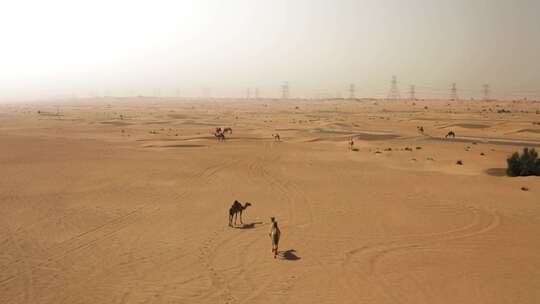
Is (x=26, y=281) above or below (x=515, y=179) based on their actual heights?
below

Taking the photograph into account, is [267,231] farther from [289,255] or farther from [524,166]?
[524,166]

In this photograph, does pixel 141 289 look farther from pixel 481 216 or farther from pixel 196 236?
pixel 481 216

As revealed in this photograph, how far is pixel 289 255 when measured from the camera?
38.2 ft

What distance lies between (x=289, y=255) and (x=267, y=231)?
2.23m

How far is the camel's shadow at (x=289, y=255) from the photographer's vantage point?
37.4 feet

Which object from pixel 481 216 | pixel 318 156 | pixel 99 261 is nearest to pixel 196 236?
pixel 99 261

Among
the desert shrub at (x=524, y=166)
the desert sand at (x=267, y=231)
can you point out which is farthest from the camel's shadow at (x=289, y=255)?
the desert shrub at (x=524, y=166)

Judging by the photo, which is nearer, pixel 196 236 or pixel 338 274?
pixel 338 274

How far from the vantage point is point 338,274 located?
1038cm

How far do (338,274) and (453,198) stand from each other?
994cm

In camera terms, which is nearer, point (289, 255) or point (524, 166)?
point (289, 255)

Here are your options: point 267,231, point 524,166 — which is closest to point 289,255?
point 267,231

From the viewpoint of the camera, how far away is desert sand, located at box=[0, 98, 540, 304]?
966cm

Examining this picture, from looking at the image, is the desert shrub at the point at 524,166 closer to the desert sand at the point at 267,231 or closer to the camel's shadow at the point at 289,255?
the desert sand at the point at 267,231
